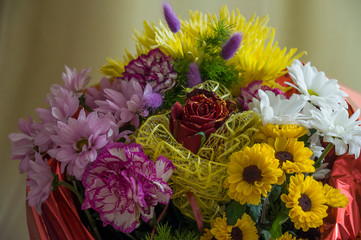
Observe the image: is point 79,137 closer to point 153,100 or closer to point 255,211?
point 153,100

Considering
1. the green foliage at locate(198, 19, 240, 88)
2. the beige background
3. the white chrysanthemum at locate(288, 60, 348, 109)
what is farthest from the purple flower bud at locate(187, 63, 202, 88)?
the beige background

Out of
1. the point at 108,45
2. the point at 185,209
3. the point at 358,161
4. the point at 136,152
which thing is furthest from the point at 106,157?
the point at 108,45

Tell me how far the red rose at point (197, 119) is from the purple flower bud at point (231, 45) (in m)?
0.11

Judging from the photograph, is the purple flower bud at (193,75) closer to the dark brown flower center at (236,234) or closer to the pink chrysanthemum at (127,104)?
the pink chrysanthemum at (127,104)

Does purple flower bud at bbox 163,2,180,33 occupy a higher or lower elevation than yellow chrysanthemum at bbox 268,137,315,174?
higher

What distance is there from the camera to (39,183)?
65 centimetres

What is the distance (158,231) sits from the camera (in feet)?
1.98

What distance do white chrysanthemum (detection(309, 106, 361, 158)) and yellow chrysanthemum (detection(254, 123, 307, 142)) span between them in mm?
22

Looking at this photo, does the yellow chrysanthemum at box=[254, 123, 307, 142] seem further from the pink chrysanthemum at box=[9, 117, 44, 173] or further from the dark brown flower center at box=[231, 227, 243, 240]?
the pink chrysanthemum at box=[9, 117, 44, 173]

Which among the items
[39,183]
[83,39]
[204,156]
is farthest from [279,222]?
[83,39]

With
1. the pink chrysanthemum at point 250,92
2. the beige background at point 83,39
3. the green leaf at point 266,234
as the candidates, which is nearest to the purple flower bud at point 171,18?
the pink chrysanthemum at point 250,92

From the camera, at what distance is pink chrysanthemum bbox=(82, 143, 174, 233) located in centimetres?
55

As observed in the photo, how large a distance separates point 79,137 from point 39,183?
96mm

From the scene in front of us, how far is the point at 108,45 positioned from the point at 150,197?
776 mm
